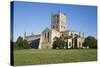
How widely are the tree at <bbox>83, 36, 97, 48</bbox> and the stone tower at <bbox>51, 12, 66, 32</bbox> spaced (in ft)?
1.41

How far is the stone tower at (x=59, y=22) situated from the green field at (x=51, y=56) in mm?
347

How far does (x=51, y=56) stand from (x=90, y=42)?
0.70 meters

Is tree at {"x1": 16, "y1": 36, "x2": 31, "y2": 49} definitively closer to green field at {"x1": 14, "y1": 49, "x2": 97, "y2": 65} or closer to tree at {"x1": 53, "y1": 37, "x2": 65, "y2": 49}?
green field at {"x1": 14, "y1": 49, "x2": 97, "y2": 65}

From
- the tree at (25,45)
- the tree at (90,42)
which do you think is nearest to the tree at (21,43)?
the tree at (25,45)

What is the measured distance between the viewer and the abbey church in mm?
3008

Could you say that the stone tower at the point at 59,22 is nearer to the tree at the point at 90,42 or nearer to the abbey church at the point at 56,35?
the abbey church at the point at 56,35

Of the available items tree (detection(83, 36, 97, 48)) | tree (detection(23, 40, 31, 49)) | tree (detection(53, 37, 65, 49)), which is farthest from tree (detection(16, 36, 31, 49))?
tree (detection(83, 36, 97, 48))

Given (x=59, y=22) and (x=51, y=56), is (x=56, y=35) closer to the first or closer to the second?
(x=59, y=22)

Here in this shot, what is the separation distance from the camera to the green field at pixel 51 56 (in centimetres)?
291

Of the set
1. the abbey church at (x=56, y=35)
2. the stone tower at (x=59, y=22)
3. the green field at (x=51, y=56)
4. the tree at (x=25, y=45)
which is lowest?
the green field at (x=51, y=56)

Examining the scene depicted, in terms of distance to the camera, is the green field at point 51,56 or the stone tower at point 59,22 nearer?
the green field at point 51,56

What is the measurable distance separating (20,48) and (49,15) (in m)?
0.65
